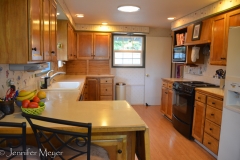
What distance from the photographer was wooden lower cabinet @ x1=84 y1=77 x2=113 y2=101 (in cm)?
502

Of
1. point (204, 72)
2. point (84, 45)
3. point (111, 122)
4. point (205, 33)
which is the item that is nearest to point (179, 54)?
point (204, 72)

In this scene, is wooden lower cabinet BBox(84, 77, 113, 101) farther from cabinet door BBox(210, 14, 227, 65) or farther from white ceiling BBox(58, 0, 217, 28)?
cabinet door BBox(210, 14, 227, 65)

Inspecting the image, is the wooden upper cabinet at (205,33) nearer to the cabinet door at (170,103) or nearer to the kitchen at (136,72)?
the kitchen at (136,72)

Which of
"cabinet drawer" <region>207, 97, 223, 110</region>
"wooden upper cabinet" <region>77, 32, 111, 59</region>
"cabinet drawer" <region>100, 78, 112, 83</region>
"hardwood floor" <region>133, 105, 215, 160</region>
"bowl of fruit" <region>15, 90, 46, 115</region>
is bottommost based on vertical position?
"hardwood floor" <region>133, 105, 215, 160</region>

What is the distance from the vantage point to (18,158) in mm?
1132

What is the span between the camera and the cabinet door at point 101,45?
514 centimetres

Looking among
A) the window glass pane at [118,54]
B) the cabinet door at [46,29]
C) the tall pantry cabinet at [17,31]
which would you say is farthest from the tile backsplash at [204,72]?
the tall pantry cabinet at [17,31]

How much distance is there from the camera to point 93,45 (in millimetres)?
5145

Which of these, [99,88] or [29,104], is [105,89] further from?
[29,104]

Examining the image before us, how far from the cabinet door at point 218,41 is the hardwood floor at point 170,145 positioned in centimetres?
138

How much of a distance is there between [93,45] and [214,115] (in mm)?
3533

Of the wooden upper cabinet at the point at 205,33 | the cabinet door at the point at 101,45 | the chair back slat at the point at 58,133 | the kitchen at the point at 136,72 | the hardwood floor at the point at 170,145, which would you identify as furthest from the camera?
the cabinet door at the point at 101,45

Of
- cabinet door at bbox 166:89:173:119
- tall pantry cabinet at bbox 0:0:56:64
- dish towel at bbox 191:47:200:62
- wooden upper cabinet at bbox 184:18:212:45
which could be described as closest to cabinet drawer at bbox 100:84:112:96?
cabinet door at bbox 166:89:173:119

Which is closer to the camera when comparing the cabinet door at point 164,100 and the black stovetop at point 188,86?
the black stovetop at point 188,86
